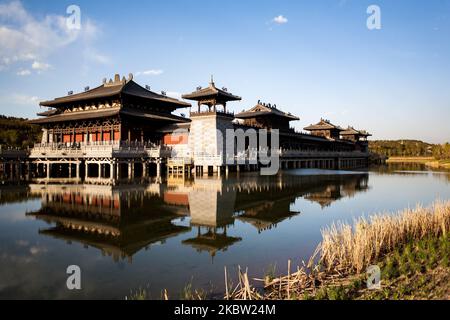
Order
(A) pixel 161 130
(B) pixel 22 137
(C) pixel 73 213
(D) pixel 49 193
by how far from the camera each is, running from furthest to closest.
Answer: (B) pixel 22 137 → (A) pixel 161 130 → (D) pixel 49 193 → (C) pixel 73 213

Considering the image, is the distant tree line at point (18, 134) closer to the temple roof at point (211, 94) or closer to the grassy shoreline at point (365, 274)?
the temple roof at point (211, 94)

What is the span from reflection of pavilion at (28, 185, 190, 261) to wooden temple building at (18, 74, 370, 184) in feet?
38.2

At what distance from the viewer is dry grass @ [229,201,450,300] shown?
8227 millimetres

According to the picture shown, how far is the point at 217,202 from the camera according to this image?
2208 cm

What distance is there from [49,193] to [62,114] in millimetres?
26170

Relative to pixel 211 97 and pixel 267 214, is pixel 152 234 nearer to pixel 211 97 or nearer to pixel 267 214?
pixel 267 214

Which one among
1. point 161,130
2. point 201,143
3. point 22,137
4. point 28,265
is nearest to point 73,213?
point 28,265

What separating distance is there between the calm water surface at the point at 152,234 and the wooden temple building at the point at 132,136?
10.3 meters

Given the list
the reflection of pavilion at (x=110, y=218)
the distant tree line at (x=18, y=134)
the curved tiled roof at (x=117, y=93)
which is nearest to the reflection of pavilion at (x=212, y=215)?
the reflection of pavilion at (x=110, y=218)

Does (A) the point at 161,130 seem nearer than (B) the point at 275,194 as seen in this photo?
No

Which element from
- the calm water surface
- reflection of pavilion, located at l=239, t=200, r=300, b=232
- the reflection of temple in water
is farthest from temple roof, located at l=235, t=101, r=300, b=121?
reflection of pavilion, located at l=239, t=200, r=300, b=232
